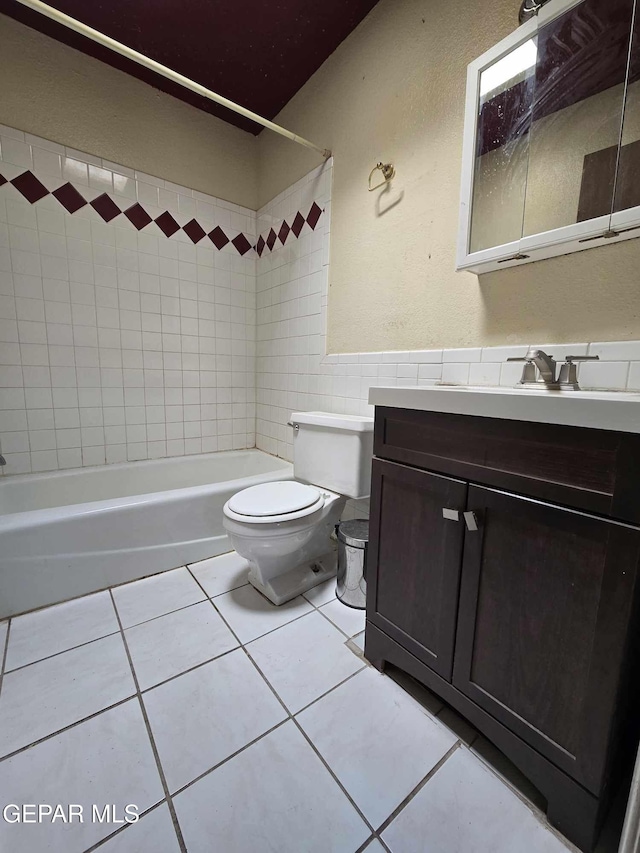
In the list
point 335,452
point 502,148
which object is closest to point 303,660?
point 335,452

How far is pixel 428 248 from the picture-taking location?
1.40m

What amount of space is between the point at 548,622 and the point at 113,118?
2.84m

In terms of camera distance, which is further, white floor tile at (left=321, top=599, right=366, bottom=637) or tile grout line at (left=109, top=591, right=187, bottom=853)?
white floor tile at (left=321, top=599, right=366, bottom=637)

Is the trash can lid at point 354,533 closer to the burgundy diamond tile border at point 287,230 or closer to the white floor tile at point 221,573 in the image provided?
the white floor tile at point 221,573

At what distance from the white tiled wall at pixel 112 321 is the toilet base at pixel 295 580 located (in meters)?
1.20

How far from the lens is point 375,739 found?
3.04 ft

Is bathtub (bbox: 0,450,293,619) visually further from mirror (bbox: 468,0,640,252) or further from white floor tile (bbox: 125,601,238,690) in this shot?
mirror (bbox: 468,0,640,252)

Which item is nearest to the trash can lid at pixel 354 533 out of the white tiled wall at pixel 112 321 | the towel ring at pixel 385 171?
the white tiled wall at pixel 112 321

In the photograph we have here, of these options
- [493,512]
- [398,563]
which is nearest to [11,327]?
[398,563]

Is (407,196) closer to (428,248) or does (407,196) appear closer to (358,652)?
(428,248)

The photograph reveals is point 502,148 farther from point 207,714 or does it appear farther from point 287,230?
point 207,714

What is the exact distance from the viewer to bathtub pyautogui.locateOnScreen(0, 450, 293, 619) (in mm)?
1353

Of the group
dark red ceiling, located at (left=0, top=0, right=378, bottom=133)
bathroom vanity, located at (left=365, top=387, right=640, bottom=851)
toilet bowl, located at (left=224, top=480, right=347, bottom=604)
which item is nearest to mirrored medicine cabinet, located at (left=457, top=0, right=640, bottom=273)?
bathroom vanity, located at (left=365, top=387, right=640, bottom=851)

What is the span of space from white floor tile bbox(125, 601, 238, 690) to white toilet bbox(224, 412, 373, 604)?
0.25m
